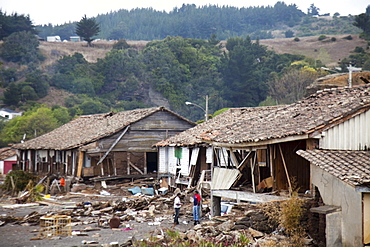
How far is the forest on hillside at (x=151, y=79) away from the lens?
247 feet

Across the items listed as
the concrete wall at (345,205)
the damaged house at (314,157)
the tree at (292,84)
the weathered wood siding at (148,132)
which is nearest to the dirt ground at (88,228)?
the damaged house at (314,157)

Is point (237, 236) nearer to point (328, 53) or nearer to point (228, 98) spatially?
point (228, 98)

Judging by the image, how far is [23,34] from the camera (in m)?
109

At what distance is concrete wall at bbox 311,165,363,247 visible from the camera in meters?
15.6

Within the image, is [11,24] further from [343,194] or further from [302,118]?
[343,194]

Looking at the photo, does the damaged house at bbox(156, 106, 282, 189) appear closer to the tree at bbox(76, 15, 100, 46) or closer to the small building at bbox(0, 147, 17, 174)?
the small building at bbox(0, 147, 17, 174)

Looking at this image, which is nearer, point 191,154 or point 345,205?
point 345,205

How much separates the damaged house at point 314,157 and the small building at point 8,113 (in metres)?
65.6

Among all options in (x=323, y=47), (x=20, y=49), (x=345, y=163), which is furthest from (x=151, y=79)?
(x=345, y=163)

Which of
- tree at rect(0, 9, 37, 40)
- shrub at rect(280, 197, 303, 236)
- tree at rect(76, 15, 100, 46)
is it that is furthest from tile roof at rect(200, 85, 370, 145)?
tree at rect(76, 15, 100, 46)

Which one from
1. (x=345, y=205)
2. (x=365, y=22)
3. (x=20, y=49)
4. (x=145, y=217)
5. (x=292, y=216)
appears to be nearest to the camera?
(x=345, y=205)

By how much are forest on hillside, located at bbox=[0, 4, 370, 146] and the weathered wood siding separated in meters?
33.0

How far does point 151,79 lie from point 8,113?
75.5 feet

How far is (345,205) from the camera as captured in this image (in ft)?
52.5
